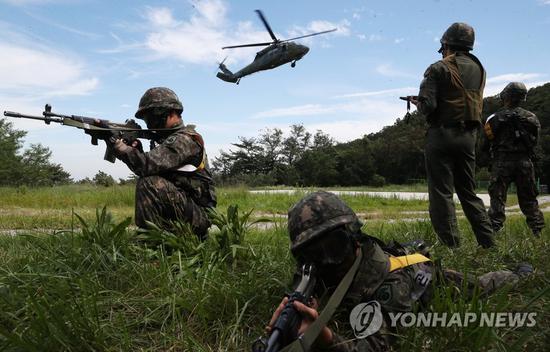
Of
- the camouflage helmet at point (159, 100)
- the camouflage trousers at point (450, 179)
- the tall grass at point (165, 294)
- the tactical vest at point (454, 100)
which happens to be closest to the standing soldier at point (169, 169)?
the camouflage helmet at point (159, 100)

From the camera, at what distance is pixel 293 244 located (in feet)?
7.63

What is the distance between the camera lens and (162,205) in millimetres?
3811

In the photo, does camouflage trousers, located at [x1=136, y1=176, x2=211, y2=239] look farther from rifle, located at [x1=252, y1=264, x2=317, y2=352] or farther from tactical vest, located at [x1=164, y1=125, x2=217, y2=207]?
rifle, located at [x1=252, y1=264, x2=317, y2=352]

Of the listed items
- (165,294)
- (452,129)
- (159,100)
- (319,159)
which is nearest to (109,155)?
(159,100)

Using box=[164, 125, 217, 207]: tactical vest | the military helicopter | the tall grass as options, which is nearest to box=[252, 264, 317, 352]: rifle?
the tall grass

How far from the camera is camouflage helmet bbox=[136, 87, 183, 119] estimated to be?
407 cm

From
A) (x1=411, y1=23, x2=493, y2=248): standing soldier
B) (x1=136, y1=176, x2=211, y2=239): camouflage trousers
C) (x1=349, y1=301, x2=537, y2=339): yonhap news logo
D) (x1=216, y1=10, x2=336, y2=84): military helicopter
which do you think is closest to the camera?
(x1=349, y1=301, x2=537, y2=339): yonhap news logo

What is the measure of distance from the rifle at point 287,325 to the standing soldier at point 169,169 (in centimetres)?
181

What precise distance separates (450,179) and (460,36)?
1.37m

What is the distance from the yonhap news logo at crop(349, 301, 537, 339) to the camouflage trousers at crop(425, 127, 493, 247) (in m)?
1.97

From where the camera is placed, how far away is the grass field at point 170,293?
2.22 m

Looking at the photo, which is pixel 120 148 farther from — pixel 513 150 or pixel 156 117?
pixel 513 150

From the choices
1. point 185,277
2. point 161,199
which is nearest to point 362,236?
point 185,277

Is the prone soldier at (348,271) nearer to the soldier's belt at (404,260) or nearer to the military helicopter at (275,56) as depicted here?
the soldier's belt at (404,260)
